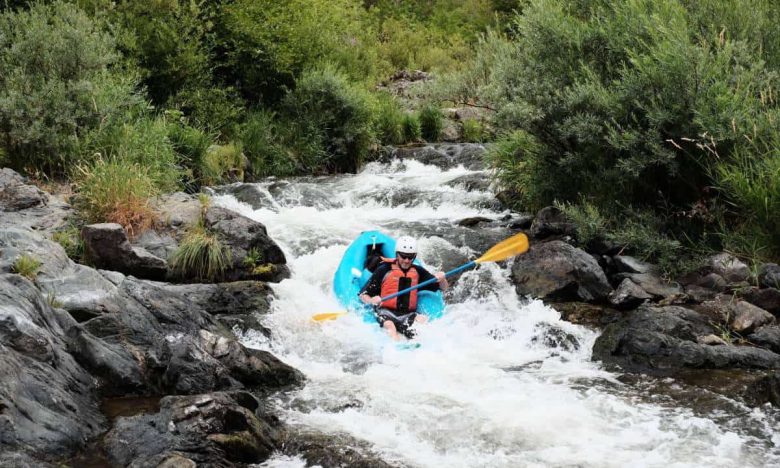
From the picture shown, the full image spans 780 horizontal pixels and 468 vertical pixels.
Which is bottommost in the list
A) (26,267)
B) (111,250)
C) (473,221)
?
(473,221)

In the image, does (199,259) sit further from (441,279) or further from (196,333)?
(441,279)

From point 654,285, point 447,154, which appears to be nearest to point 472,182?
point 447,154

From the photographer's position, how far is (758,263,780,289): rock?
605 centimetres

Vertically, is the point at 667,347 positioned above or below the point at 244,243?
below

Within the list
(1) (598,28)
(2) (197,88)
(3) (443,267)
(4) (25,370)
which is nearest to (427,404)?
(4) (25,370)

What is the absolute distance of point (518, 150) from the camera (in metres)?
9.56

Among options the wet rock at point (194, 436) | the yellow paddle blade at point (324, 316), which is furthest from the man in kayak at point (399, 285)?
the wet rock at point (194, 436)

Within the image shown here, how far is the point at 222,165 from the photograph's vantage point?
1059 cm

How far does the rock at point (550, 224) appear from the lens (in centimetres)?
807

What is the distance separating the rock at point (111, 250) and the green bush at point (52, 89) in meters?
1.83

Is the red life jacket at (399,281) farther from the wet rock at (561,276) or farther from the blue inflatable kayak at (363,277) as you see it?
the wet rock at (561,276)

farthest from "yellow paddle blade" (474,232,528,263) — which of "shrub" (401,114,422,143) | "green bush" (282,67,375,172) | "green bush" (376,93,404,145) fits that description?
"shrub" (401,114,422,143)

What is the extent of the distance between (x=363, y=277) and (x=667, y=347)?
114 inches

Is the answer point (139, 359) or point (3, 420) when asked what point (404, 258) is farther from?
point (3, 420)
